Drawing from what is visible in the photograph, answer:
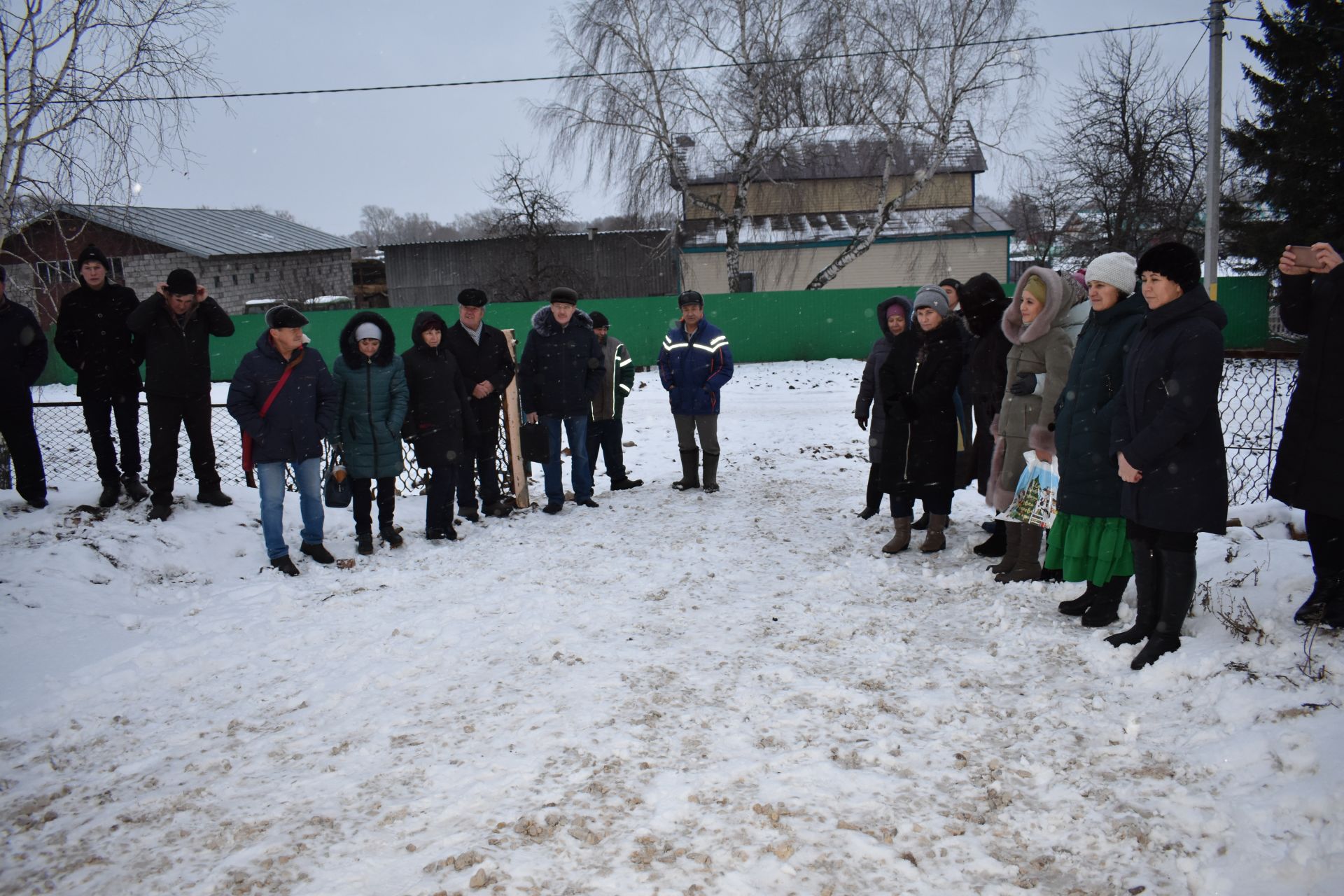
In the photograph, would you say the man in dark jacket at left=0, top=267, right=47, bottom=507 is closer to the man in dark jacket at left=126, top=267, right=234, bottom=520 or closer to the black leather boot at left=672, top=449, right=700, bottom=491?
the man in dark jacket at left=126, top=267, right=234, bottom=520

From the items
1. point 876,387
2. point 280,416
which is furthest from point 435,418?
point 876,387

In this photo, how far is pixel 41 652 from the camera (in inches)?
173

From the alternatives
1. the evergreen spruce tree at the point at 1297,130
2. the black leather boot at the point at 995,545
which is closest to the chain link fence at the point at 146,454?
the black leather boot at the point at 995,545

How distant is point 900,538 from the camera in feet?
19.6

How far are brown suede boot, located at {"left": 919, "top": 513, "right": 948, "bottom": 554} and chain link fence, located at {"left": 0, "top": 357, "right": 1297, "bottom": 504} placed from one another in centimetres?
214

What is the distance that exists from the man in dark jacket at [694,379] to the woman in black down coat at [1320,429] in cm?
Result: 476

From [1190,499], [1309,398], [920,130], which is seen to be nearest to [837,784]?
[1190,499]

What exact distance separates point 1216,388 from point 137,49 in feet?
29.8

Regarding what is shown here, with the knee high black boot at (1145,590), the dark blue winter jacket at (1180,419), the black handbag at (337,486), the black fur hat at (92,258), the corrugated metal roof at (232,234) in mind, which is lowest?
the knee high black boot at (1145,590)

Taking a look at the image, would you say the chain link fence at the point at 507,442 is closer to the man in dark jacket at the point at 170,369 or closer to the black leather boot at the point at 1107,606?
the man in dark jacket at the point at 170,369

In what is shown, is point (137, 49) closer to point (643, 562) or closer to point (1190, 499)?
point (643, 562)

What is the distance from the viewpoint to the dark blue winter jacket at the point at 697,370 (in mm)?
8039

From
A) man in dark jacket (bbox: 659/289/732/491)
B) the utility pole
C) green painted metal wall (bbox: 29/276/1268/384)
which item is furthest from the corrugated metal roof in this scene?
the utility pole

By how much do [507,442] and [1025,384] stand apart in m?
4.68
